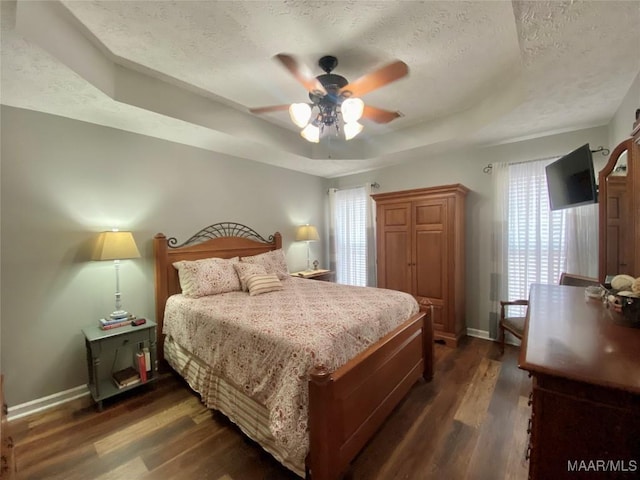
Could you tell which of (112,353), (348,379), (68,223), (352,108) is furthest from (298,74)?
(112,353)

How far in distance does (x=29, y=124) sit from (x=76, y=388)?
231cm

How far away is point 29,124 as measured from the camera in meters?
2.25

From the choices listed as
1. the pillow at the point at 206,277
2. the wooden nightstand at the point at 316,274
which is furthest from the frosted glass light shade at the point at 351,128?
the wooden nightstand at the point at 316,274

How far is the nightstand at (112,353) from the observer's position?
7.34ft

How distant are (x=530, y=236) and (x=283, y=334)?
319 cm

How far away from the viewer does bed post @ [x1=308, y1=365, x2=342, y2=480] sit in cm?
138

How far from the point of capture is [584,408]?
84 centimetres

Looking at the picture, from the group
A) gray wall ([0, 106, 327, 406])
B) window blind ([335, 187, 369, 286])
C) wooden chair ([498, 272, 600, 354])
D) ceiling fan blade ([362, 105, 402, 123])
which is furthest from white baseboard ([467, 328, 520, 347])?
gray wall ([0, 106, 327, 406])

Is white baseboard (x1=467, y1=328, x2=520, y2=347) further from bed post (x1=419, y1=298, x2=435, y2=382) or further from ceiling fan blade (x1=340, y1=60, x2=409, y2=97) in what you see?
ceiling fan blade (x1=340, y1=60, x2=409, y2=97)

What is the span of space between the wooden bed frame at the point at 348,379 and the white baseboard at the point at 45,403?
65cm

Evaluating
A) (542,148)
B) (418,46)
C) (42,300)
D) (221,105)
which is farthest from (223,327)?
(542,148)

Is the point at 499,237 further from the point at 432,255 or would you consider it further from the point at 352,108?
the point at 352,108

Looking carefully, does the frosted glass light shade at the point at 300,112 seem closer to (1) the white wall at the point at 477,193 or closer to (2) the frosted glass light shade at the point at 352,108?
(2) the frosted glass light shade at the point at 352,108

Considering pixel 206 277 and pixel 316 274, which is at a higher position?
pixel 206 277
